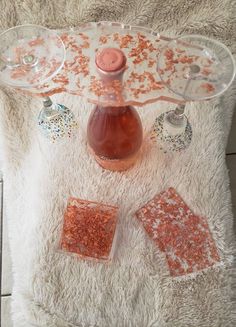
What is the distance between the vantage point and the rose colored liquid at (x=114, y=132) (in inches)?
25.0

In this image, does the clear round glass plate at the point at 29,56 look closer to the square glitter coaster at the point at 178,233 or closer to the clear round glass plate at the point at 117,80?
the clear round glass plate at the point at 117,80

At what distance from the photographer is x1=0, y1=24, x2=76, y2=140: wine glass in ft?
→ 1.93

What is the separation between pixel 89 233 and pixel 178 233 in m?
0.16

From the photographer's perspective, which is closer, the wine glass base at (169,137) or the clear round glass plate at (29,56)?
the clear round glass plate at (29,56)

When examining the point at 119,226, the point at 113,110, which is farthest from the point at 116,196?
the point at 113,110

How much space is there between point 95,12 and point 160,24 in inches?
5.8

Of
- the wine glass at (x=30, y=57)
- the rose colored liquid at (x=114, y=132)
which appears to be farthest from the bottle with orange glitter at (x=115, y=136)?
the wine glass at (x=30, y=57)

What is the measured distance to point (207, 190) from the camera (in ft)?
2.33

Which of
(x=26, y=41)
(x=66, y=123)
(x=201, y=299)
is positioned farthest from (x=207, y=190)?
(x=26, y=41)

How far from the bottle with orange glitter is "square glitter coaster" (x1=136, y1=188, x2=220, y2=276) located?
10 centimetres

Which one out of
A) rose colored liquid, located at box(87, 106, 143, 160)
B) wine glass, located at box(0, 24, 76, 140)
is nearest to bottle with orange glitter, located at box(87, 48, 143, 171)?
rose colored liquid, located at box(87, 106, 143, 160)

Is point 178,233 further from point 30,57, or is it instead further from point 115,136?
point 30,57

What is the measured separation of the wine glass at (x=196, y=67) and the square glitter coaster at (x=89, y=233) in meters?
0.25

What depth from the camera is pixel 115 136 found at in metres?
0.66
